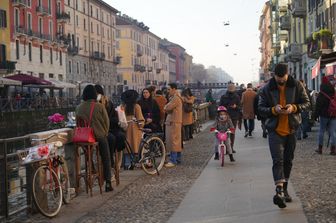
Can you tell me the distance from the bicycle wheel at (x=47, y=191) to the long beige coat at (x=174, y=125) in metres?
4.92

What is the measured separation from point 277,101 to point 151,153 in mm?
4150

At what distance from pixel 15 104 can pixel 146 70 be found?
3214 inches

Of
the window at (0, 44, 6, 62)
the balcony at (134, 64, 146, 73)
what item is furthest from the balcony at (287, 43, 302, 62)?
the balcony at (134, 64, 146, 73)

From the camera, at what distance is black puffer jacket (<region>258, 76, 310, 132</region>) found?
7.50 meters

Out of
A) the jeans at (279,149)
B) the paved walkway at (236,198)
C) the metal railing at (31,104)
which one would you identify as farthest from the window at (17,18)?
the jeans at (279,149)

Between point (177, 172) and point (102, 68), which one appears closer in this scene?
point (177, 172)

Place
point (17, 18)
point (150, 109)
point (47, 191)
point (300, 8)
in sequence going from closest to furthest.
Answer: point (47, 191)
point (150, 109)
point (300, 8)
point (17, 18)

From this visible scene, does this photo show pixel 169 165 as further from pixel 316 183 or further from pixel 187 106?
pixel 316 183

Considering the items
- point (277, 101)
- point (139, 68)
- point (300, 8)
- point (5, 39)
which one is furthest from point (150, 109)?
point (139, 68)

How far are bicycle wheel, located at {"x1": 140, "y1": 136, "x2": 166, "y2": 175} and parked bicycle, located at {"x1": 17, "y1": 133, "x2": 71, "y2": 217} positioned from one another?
3.12 metres

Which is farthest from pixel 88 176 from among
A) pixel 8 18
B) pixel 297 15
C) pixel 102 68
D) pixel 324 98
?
pixel 102 68

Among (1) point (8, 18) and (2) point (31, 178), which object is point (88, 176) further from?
(1) point (8, 18)

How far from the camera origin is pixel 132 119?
11.7 m

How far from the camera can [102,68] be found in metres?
85.5
